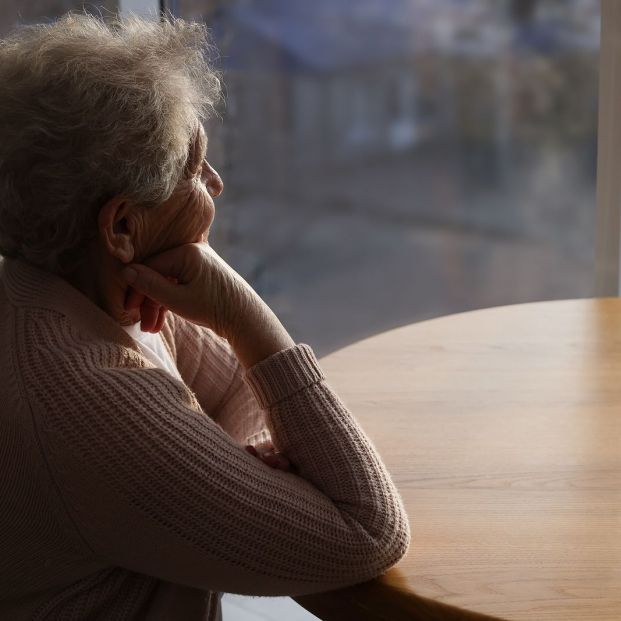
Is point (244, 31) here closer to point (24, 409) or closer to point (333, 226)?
point (333, 226)

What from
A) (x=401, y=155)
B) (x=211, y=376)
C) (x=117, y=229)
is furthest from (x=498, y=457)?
(x=401, y=155)

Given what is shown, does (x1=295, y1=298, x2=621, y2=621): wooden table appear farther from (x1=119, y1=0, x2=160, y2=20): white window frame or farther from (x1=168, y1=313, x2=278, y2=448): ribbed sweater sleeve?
(x1=119, y1=0, x2=160, y2=20): white window frame

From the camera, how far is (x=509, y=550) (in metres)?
0.88

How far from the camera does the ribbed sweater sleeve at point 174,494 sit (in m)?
0.84

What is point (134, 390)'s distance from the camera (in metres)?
0.87

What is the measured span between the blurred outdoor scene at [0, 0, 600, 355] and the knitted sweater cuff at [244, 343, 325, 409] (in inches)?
62.0

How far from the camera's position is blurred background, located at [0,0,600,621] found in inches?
104

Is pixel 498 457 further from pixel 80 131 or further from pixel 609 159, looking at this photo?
pixel 609 159

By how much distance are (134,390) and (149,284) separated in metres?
0.16

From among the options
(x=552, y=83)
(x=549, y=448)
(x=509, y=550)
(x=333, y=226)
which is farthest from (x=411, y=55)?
(x=509, y=550)

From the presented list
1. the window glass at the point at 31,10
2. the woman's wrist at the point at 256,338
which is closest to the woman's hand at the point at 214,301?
the woman's wrist at the point at 256,338

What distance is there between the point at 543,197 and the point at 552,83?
52 centimetres

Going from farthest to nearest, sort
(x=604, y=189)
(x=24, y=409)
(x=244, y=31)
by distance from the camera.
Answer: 1. (x=244, y=31)
2. (x=604, y=189)
3. (x=24, y=409)

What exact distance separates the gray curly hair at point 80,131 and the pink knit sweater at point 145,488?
6 centimetres
